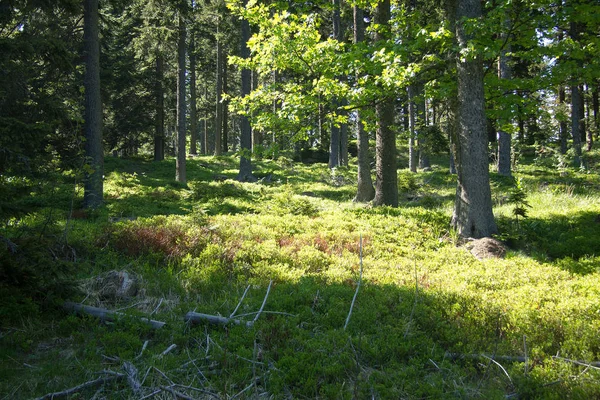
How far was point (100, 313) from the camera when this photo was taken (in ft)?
16.6

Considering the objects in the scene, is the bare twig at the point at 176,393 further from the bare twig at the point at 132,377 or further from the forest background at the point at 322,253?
the bare twig at the point at 132,377

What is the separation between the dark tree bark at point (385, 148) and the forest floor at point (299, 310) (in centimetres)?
264

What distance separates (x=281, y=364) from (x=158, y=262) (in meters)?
4.21

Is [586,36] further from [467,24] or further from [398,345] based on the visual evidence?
[398,345]

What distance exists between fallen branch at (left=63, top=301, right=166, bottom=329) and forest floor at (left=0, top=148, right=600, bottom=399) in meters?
0.08

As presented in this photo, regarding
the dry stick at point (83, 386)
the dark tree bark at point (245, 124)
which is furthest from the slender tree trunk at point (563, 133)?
the dry stick at point (83, 386)

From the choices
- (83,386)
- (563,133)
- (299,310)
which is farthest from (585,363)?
(563,133)

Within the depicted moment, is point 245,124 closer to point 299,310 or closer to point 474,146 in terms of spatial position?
point 474,146

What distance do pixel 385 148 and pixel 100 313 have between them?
9.68m

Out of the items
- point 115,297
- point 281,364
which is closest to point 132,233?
point 115,297

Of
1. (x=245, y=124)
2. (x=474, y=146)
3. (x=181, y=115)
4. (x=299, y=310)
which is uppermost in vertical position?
(x=181, y=115)

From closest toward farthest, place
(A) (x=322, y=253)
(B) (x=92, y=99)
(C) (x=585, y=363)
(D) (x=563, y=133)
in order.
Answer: (C) (x=585, y=363) → (A) (x=322, y=253) → (B) (x=92, y=99) → (D) (x=563, y=133)

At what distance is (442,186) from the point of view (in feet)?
59.2

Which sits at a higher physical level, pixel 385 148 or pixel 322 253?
pixel 385 148
